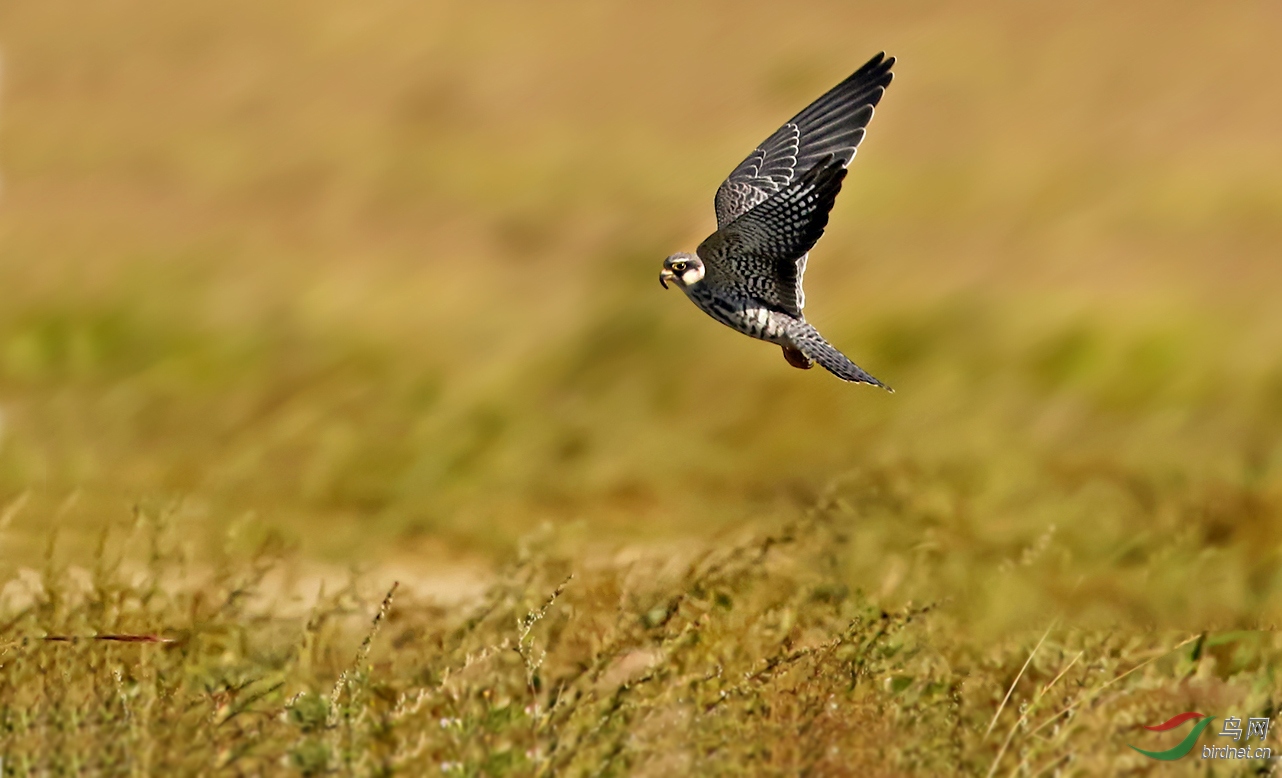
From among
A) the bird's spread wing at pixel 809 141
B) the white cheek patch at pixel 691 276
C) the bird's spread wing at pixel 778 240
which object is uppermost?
the bird's spread wing at pixel 809 141

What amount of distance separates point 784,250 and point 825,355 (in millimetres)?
312

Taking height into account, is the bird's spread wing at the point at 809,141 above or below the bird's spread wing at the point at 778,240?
above

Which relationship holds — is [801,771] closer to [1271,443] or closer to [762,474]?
[762,474]

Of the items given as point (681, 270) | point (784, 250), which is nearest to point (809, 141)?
point (784, 250)

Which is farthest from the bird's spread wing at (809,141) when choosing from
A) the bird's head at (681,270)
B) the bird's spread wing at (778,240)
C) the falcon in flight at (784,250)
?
the bird's head at (681,270)

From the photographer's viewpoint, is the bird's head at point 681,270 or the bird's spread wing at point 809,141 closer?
the bird's head at point 681,270

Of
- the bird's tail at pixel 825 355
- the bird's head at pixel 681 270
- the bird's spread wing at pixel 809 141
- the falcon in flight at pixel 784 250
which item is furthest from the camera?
the bird's spread wing at pixel 809 141

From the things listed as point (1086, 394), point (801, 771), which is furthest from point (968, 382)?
point (801, 771)

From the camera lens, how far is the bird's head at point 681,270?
14.9 feet

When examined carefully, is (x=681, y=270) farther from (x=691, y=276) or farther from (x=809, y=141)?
(x=809, y=141)

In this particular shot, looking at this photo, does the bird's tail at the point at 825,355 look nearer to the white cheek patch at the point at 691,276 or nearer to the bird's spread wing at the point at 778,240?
the bird's spread wing at the point at 778,240

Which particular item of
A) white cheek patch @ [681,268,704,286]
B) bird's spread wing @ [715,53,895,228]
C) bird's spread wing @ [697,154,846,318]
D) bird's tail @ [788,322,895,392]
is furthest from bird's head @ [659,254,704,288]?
bird's spread wing @ [715,53,895,228]

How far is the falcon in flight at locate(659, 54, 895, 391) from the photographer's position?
4418 millimetres

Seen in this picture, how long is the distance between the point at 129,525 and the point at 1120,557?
3471 mm
